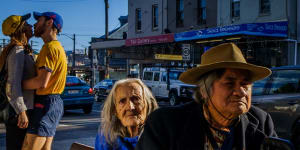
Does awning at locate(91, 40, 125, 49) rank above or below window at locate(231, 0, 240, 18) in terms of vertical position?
below

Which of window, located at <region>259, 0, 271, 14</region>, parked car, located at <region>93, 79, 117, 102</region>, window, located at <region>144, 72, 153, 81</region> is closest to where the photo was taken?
window, located at <region>259, 0, 271, 14</region>

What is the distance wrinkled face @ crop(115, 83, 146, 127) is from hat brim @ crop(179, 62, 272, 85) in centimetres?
64

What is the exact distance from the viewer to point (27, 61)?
335cm

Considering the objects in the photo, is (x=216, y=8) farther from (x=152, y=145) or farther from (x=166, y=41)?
(x=152, y=145)

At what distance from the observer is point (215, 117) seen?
2012 mm

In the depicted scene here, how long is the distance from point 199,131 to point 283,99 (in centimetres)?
477

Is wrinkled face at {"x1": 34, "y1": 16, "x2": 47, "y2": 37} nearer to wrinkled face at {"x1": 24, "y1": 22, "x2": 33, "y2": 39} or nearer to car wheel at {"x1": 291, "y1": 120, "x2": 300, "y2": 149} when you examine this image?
wrinkled face at {"x1": 24, "y1": 22, "x2": 33, "y2": 39}

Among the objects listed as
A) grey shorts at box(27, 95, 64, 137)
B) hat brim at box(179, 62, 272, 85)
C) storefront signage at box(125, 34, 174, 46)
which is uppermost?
storefront signage at box(125, 34, 174, 46)

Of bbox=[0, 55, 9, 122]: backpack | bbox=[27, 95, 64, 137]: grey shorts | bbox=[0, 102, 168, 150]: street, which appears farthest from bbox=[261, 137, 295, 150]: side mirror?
bbox=[0, 102, 168, 150]: street

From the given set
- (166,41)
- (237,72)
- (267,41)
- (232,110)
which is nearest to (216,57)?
(237,72)

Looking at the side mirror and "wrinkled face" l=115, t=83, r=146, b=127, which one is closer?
the side mirror

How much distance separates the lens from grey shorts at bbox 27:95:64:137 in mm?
3184

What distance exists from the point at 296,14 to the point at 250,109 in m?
18.0

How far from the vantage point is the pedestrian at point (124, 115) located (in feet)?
8.79
